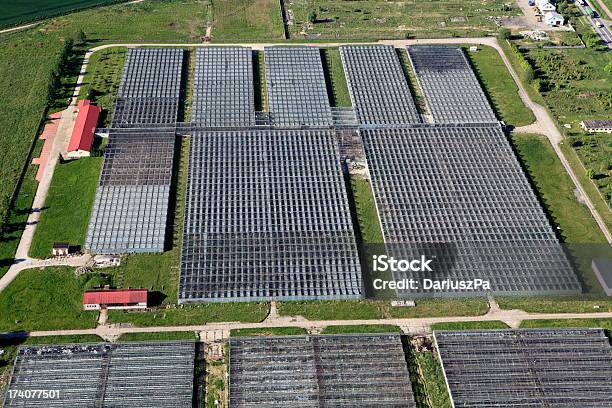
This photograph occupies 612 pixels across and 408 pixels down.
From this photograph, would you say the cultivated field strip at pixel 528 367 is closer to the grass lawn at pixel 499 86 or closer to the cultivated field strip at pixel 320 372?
the cultivated field strip at pixel 320 372

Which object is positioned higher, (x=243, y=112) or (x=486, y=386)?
(x=243, y=112)

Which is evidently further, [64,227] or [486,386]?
[64,227]

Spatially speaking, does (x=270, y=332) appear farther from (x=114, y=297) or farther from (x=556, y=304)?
(x=556, y=304)

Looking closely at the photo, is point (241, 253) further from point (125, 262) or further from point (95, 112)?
point (95, 112)

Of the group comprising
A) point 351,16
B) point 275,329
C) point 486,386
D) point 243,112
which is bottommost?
point 486,386

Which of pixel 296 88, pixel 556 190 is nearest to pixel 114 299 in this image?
pixel 296 88

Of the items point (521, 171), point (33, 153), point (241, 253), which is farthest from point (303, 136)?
point (33, 153)

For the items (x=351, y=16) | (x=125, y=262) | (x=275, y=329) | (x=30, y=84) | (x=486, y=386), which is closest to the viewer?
(x=486, y=386)
